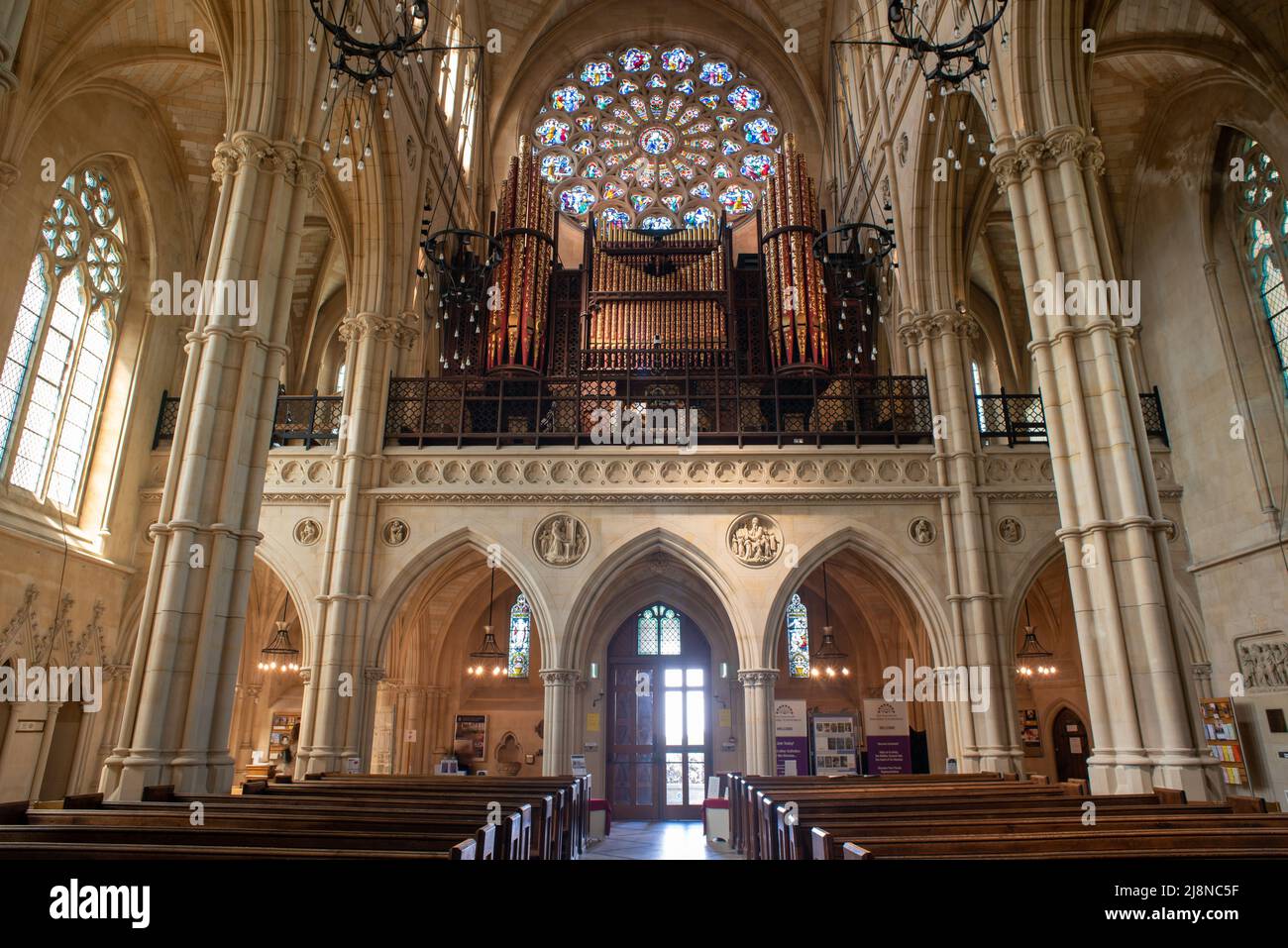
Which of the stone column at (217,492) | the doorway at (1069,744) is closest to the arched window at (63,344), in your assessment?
the stone column at (217,492)

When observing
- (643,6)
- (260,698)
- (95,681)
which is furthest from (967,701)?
(643,6)

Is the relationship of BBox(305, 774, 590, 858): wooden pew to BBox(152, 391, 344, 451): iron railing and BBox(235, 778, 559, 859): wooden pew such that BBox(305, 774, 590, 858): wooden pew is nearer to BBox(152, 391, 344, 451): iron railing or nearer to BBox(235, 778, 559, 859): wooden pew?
BBox(235, 778, 559, 859): wooden pew

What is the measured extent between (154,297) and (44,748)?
743 cm

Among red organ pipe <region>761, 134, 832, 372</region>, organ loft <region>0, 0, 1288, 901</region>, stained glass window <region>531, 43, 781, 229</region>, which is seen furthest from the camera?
stained glass window <region>531, 43, 781, 229</region>

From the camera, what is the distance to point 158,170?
1453 centimetres

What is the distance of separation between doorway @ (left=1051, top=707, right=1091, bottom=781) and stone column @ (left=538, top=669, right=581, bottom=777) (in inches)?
456

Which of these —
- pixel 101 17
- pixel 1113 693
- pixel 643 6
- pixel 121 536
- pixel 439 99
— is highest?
pixel 643 6

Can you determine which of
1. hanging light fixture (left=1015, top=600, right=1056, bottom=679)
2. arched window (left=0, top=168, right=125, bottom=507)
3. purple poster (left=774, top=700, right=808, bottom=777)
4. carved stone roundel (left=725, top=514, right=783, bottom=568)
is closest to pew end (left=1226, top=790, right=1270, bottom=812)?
carved stone roundel (left=725, top=514, right=783, bottom=568)

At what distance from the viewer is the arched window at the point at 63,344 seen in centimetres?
1194

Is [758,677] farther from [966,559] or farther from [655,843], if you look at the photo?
[966,559]

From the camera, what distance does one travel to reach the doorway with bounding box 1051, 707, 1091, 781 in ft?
58.4

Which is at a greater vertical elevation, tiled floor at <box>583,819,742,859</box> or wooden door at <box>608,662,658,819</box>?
wooden door at <box>608,662,658,819</box>

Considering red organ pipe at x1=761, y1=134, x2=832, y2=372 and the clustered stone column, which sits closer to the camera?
the clustered stone column
